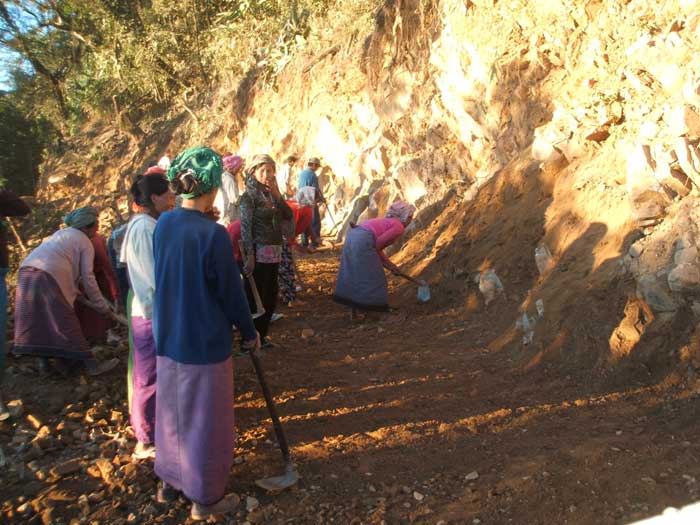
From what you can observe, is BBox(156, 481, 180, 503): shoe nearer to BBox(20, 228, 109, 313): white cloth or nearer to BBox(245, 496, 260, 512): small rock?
BBox(245, 496, 260, 512): small rock

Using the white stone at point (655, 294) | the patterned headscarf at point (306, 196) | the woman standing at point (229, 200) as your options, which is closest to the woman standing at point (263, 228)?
the woman standing at point (229, 200)

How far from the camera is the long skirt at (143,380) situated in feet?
10.9

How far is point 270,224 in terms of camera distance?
5.25 m

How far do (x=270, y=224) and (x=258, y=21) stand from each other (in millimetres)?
11518

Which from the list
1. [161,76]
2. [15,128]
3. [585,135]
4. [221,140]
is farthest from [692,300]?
[15,128]

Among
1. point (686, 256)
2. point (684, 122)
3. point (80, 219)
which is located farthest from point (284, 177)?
point (686, 256)

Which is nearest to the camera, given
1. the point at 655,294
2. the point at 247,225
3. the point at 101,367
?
the point at 655,294

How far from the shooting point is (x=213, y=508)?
2.92 metres

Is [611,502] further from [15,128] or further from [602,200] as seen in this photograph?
Result: [15,128]

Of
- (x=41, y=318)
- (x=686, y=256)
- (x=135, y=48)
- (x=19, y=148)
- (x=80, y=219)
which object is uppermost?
(x=135, y=48)

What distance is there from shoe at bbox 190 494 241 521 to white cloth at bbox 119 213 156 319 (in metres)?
0.97

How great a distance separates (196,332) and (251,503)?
0.92 metres

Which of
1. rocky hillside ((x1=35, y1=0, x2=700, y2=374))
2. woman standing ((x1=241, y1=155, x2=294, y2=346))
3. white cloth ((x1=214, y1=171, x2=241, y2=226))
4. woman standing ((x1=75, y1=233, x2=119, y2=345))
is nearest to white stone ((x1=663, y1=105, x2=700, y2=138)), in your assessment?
rocky hillside ((x1=35, y1=0, x2=700, y2=374))

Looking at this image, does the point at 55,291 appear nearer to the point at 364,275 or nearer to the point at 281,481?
the point at 281,481
